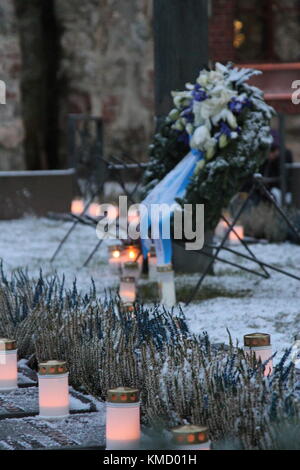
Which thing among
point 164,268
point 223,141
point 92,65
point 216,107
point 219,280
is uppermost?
point 92,65

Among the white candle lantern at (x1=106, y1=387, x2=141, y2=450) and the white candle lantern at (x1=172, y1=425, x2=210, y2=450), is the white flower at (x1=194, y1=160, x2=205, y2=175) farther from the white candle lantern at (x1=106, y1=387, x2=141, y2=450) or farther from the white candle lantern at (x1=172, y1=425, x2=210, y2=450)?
the white candle lantern at (x1=172, y1=425, x2=210, y2=450)

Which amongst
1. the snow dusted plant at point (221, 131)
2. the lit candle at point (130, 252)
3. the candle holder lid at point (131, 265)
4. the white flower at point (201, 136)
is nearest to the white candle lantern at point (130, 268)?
the candle holder lid at point (131, 265)

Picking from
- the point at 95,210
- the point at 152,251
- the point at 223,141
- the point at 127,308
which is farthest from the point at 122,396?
the point at 95,210

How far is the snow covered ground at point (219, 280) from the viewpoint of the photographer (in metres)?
7.88

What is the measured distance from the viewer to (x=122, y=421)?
15.3 ft

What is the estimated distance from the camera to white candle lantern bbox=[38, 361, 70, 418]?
5.38 metres

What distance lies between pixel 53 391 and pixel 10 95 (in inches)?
515

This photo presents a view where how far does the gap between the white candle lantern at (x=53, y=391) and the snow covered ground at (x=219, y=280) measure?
Answer: 0.85 meters

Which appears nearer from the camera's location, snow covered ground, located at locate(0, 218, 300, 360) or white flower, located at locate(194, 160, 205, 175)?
snow covered ground, located at locate(0, 218, 300, 360)

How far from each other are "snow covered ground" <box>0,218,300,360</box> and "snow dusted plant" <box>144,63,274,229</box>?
0.69 meters

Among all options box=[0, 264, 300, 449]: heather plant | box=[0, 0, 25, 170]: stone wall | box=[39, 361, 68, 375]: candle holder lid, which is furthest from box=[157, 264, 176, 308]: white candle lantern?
box=[0, 0, 25, 170]: stone wall

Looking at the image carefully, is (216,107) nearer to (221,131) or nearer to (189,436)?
(221,131)

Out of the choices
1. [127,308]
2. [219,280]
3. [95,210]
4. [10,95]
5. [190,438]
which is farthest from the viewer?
[10,95]

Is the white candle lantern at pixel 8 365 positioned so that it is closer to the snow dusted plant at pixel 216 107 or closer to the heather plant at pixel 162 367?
the heather plant at pixel 162 367
